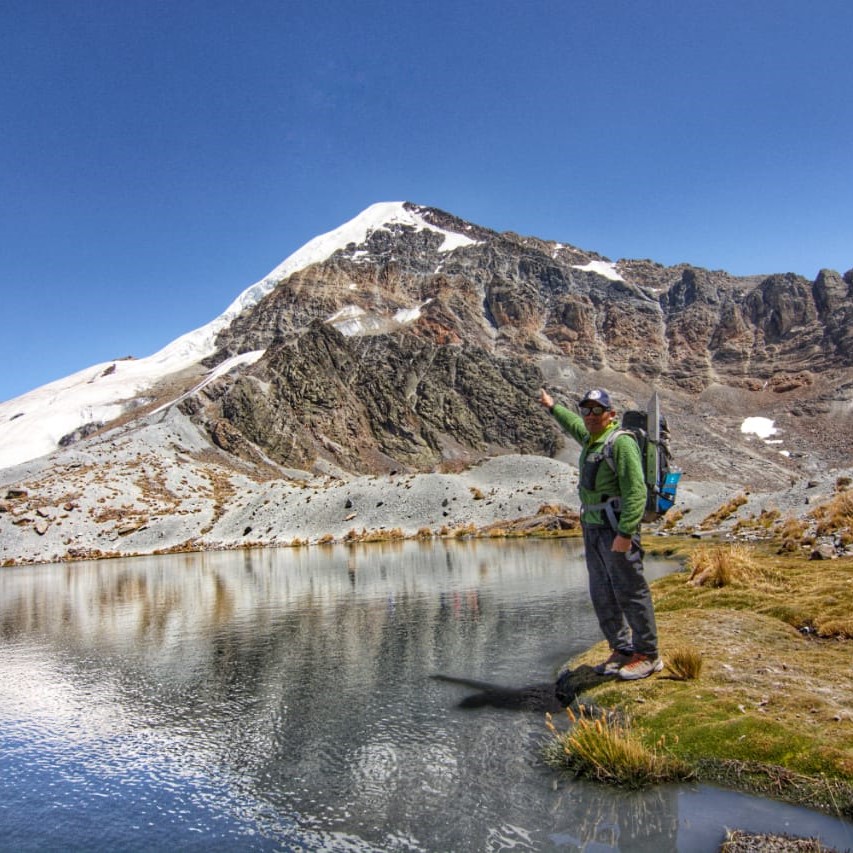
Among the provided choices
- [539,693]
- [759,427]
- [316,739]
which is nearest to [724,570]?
[539,693]

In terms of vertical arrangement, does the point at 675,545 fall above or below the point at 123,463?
below

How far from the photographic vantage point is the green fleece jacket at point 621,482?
7.25 metres

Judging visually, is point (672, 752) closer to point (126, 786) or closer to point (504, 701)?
point (504, 701)

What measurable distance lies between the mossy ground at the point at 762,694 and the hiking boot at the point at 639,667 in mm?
110

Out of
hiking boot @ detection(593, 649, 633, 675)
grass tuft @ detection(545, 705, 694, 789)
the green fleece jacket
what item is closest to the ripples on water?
grass tuft @ detection(545, 705, 694, 789)

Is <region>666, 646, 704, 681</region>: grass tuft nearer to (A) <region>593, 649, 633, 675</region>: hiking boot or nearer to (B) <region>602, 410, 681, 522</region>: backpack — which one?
(A) <region>593, 649, 633, 675</region>: hiking boot

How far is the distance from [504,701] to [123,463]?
225ft

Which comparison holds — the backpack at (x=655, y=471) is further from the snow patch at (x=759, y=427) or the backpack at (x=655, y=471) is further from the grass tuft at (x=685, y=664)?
the snow patch at (x=759, y=427)

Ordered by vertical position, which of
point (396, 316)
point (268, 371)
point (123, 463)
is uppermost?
point (396, 316)

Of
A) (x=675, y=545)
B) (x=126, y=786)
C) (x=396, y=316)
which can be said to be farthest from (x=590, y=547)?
(x=396, y=316)

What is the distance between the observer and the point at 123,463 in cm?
6856

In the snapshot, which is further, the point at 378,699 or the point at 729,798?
the point at 378,699

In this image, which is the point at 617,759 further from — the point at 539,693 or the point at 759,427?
the point at 759,427

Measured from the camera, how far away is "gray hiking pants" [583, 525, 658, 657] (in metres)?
→ 7.61
